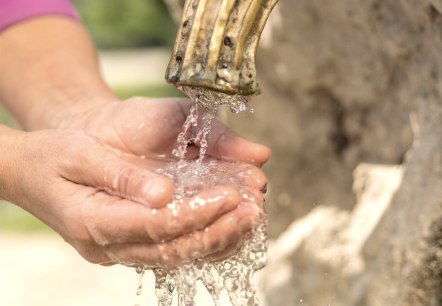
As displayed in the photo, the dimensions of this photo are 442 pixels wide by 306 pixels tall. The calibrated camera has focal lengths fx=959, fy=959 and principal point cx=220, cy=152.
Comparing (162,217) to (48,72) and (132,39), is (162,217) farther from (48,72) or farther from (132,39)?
(132,39)

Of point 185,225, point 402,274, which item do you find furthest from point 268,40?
point 185,225

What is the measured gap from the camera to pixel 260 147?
1.36 m

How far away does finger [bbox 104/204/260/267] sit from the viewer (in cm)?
119

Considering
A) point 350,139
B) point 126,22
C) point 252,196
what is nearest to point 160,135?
point 252,196

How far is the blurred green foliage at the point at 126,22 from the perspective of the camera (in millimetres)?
7535

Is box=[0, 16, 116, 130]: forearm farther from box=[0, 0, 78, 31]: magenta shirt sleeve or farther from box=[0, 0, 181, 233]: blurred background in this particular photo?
box=[0, 0, 181, 233]: blurred background

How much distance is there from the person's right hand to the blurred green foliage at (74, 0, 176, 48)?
5844mm

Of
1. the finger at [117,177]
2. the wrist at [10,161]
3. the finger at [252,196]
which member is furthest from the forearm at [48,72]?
the finger at [252,196]

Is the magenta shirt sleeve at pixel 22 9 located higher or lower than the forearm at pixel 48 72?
higher

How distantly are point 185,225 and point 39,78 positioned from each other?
2.45 feet

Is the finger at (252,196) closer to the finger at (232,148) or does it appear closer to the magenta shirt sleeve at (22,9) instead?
the finger at (232,148)

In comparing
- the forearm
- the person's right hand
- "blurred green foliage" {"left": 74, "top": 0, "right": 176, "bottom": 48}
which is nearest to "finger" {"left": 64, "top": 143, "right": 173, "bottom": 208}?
the person's right hand

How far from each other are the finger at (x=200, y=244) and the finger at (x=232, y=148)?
15 centimetres

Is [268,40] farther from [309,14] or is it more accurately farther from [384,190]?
[384,190]
